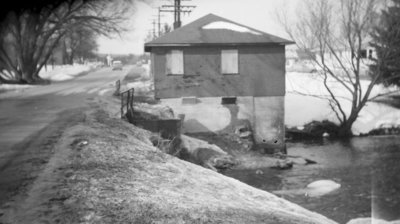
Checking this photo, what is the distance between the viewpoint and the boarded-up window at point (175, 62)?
21.4 metres

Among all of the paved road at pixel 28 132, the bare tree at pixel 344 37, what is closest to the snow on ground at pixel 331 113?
the bare tree at pixel 344 37

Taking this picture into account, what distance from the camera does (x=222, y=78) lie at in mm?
21672

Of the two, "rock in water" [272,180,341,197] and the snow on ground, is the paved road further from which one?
the snow on ground

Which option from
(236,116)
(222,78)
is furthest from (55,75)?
(236,116)

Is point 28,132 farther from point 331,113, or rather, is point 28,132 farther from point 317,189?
point 331,113

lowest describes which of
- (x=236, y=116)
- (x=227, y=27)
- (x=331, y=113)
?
(x=331, y=113)

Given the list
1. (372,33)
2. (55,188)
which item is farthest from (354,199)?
(372,33)

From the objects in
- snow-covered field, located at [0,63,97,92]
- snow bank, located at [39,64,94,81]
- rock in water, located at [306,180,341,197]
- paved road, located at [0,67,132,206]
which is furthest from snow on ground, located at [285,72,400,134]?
snow bank, located at [39,64,94,81]

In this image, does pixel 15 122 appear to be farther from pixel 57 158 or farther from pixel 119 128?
pixel 57 158

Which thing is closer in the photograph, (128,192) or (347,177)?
(128,192)

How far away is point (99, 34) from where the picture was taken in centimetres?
3219

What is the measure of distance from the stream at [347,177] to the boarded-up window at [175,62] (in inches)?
278

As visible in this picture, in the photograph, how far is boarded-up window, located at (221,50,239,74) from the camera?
70.8 feet

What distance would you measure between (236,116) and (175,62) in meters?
4.12
